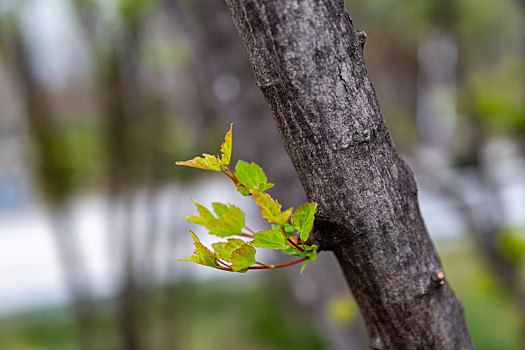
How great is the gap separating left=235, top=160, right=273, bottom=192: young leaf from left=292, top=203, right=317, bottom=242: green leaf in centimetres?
5

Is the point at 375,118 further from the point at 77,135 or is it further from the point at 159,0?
the point at 77,135

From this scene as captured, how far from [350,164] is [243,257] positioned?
0.54ft

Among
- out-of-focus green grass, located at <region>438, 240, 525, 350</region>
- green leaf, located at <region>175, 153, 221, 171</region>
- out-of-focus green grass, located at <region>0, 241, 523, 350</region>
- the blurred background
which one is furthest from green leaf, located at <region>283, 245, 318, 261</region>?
out-of-focus green grass, located at <region>0, 241, 523, 350</region>

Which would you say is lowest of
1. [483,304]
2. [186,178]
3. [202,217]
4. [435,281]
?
[483,304]

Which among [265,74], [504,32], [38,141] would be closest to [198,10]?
[265,74]

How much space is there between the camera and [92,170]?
33.7 feet

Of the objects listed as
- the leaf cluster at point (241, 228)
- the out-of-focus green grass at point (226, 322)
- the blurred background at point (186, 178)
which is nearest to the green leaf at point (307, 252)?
the leaf cluster at point (241, 228)

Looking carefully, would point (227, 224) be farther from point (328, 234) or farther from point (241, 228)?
point (328, 234)

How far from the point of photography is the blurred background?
6.37 ft

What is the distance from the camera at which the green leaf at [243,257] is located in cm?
54

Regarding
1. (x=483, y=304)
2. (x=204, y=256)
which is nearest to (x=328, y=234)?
(x=204, y=256)

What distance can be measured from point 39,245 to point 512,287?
7.34 meters

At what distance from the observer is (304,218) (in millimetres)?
550

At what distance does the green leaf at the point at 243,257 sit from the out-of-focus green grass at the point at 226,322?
322cm
